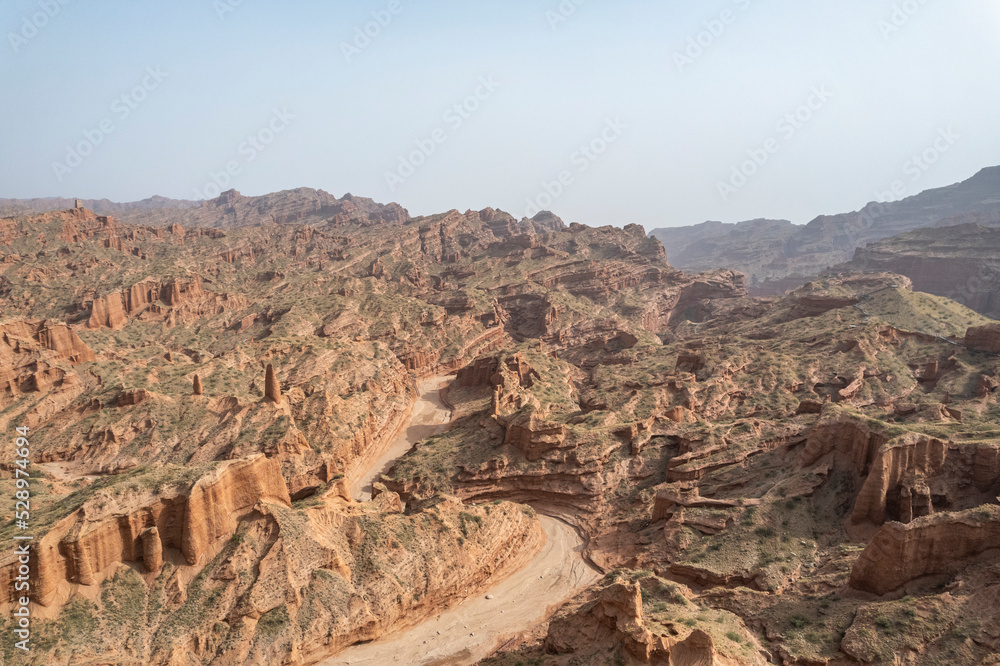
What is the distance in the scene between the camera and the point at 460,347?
96062 mm

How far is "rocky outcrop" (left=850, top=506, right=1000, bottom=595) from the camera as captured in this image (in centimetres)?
2412

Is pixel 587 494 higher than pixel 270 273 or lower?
lower

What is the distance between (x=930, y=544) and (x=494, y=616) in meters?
23.8

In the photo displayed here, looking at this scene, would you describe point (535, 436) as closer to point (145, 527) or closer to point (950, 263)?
point (145, 527)

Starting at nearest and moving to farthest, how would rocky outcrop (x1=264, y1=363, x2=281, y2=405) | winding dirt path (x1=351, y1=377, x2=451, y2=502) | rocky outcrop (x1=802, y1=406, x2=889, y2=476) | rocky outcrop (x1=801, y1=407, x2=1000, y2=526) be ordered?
rocky outcrop (x1=801, y1=407, x2=1000, y2=526), rocky outcrop (x1=802, y1=406, x2=889, y2=476), winding dirt path (x1=351, y1=377, x2=451, y2=502), rocky outcrop (x1=264, y1=363, x2=281, y2=405)

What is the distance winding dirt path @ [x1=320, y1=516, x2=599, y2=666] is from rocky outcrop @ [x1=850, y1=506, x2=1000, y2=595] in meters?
18.0

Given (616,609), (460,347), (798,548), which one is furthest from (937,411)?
(460,347)

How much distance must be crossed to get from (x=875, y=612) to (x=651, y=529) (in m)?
17.2

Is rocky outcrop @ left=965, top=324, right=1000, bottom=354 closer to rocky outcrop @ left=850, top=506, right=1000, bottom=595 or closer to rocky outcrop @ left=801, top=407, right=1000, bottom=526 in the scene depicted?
rocky outcrop @ left=801, top=407, right=1000, bottom=526

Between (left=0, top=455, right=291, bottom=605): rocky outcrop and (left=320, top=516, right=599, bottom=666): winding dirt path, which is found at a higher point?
(left=0, top=455, right=291, bottom=605): rocky outcrop

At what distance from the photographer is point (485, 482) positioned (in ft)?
156

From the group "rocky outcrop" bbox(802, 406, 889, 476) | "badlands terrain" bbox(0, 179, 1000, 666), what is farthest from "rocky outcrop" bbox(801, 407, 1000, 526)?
"rocky outcrop" bbox(802, 406, 889, 476)

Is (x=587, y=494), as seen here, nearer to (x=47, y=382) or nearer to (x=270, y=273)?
(x=47, y=382)

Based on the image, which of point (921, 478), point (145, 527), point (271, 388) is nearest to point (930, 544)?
point (921, 478)
